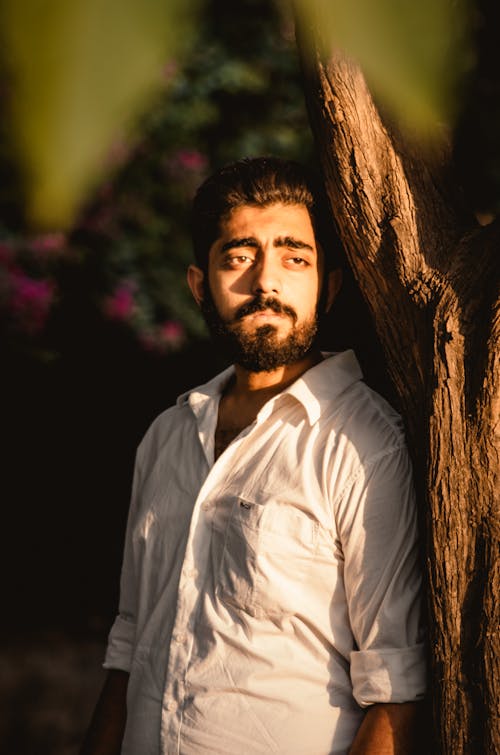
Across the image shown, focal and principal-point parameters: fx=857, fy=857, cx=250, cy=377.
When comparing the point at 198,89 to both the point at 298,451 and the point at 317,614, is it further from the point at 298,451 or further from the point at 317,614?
the point at 317,614

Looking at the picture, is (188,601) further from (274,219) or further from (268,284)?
(274,219)

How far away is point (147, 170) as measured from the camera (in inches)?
176

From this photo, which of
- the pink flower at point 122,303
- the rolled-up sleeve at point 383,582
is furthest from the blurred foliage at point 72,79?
the pink flower at point 122,303

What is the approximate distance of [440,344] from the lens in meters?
1.69

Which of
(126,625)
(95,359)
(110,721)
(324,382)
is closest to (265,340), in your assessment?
(324,382)

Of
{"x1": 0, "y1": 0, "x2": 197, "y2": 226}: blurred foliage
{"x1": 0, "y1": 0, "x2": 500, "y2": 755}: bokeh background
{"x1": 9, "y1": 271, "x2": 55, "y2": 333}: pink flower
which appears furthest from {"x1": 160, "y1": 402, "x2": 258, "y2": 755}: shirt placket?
{"x1": 9, "y1": 271, "x2": 55, "y2": 333}: pink flower

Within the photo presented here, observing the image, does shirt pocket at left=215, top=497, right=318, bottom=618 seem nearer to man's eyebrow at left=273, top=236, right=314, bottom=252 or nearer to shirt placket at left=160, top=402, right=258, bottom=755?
shirt placket at left=160, top=402, right=258, bottom=755

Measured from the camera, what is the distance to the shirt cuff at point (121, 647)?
7.41 ft

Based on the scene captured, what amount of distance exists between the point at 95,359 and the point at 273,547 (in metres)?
3.58

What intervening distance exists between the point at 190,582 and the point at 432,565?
56cm

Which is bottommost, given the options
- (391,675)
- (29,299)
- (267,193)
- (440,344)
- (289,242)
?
(391,675)

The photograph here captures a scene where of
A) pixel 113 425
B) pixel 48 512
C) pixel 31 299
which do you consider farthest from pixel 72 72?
pixel 48 512

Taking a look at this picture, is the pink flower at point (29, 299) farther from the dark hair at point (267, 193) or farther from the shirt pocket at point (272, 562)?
the shirt pocket at point (272, 562)

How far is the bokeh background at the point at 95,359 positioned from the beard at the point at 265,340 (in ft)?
2.72
